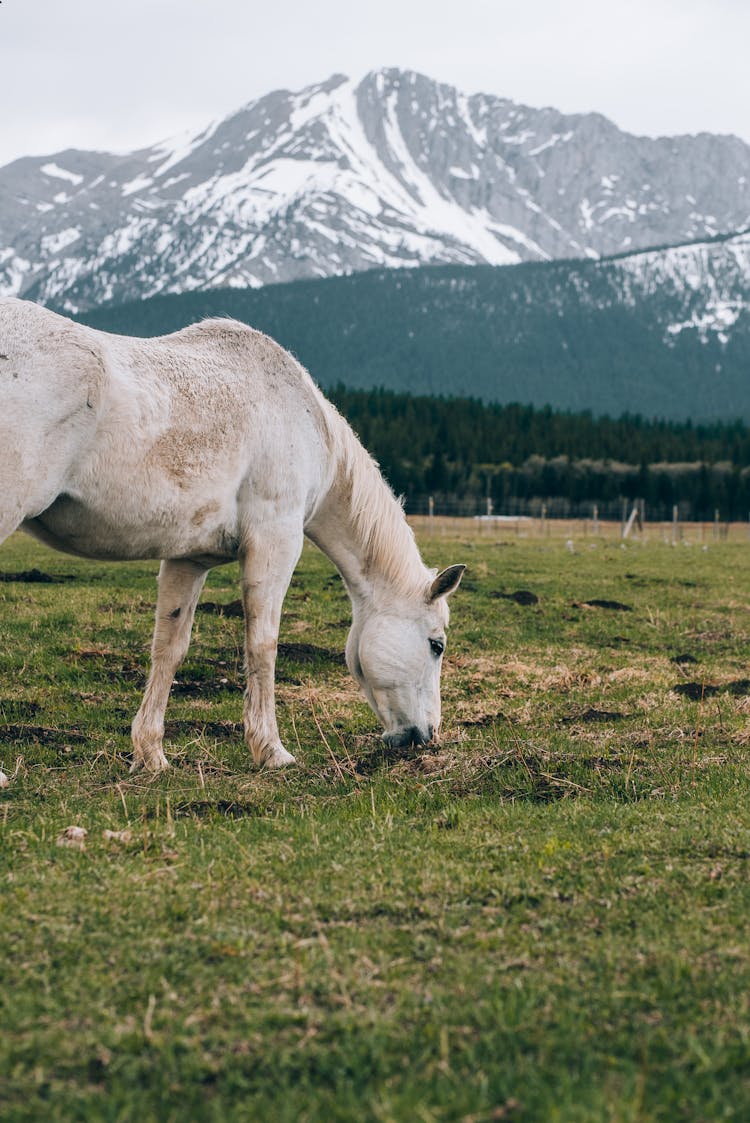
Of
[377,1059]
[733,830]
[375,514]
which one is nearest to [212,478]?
[375,514]

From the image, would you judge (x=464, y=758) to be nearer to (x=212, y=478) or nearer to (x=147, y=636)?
(x=212, y=478)

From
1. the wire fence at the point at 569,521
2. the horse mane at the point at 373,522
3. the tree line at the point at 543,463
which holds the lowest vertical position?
the wire fence at the point at 569,521

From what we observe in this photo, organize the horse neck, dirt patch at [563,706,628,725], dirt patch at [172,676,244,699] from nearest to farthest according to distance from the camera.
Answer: the horse neck → dirt patch at [563,706,628,725] → dirt patch at [172,676,244,699]

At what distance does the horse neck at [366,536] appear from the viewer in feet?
26.4

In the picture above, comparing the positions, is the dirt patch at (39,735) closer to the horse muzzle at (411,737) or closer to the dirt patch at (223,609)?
the horse muzzle at (411,737)

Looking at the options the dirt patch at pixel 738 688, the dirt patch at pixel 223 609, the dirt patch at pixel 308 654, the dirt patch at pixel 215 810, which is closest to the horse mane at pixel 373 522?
the dirt patch at pixel 215 810

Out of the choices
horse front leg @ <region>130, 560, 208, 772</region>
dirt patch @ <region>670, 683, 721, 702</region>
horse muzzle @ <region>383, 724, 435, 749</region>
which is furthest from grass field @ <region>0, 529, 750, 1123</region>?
dirt patch @ <region>670, 683, 721, 702</region>

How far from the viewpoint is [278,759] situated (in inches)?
284

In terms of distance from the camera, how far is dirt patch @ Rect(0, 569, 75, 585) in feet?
51.6

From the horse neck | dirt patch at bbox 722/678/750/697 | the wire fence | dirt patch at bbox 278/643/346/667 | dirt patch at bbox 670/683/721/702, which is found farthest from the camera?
the wire fence

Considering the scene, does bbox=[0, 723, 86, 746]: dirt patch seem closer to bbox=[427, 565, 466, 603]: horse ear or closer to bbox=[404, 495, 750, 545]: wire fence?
bbox=[427, 565, 466, 603]: horse ear

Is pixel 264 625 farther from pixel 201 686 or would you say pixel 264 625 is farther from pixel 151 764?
pixel 201 686

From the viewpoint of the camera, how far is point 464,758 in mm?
7191

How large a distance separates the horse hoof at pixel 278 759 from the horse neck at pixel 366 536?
4.83 ft
